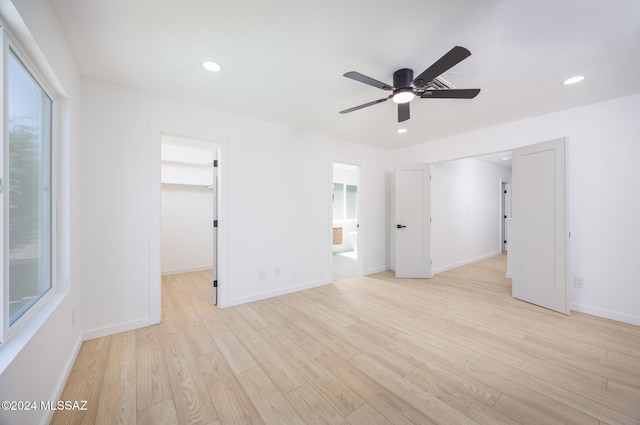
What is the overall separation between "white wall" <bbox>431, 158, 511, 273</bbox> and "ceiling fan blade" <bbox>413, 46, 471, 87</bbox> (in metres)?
3.19

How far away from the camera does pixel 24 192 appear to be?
1408 mm

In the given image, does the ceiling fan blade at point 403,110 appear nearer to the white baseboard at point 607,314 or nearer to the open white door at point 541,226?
the open white door at point 541,226

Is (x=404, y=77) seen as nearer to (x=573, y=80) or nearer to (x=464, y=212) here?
(x=573, y=80)

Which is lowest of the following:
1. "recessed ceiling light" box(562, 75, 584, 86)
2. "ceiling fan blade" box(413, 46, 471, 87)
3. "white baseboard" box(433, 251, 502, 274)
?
"white baseboard" box(433, 251, 502, 274)

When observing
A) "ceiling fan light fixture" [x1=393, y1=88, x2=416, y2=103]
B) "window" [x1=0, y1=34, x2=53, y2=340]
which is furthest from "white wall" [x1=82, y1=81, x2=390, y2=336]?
"ceiling fan light fixture" [x1=393, y1=88, x2=416, y2=103]

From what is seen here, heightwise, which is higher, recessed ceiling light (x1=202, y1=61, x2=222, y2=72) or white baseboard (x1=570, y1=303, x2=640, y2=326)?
recessed ceiling light (x1=202, y1=61, x2=222, y2=72)

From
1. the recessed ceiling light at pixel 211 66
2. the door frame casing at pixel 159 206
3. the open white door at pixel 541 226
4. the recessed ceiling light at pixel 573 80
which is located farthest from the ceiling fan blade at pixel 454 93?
the door frame casing at pixel 159 206

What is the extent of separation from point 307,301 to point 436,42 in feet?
10.3

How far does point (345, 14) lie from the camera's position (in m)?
1.53

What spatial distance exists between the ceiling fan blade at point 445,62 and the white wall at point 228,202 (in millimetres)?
2240

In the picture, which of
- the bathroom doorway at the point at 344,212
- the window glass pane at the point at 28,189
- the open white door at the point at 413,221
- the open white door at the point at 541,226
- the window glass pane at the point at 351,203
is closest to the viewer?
the window glass pane at the point at 28,189

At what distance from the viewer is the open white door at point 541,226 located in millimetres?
2924

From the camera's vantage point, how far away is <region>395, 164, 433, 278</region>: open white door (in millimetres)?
4422

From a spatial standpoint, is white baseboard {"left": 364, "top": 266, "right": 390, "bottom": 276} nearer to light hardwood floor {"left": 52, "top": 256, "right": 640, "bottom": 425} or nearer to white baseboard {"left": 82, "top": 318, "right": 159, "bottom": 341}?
light hardwood floor {"left": 52, "top": 256, "right": 640, "bottom": 425}
